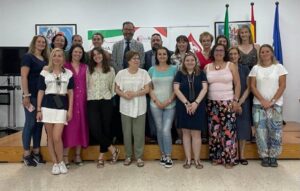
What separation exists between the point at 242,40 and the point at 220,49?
0.62 metres

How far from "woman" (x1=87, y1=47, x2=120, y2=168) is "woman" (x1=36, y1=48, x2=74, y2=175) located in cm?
27

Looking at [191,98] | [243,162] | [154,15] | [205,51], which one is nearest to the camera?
[191,98]

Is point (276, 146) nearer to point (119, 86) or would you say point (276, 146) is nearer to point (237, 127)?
point (237, 127)

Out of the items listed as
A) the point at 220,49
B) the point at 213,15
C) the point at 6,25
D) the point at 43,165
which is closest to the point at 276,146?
the point at 220,49

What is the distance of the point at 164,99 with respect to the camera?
144 inches

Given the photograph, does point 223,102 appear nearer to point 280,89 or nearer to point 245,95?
point 245,95

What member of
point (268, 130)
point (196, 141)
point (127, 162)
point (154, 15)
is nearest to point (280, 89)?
point (268, 130)

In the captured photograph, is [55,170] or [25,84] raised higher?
[25,84]

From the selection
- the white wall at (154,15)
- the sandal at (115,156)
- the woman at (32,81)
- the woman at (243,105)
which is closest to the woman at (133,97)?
the sandal at (115,156)

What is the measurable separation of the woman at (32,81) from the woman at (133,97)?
0.96m

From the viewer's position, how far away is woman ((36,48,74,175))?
3.38 metres

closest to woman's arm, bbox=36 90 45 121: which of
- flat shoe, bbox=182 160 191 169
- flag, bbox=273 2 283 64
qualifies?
flat shoe, bbox=182 160 191 169

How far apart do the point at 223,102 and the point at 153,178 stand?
1197 millimetres

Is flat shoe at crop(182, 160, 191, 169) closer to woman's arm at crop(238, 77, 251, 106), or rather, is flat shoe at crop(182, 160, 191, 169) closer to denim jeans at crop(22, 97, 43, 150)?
woman's arm at crop(238, 77, 251, 106)
